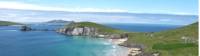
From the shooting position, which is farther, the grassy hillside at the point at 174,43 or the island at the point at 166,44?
the island at the point at 166,44

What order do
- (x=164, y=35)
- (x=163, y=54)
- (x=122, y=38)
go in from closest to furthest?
(x=163, y=54), (x=164, y=35), (x=122, y=38)

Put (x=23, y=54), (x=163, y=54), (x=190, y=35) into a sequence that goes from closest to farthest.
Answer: (x=163, y=54), (x=23, y=54), (x=190, y=35)

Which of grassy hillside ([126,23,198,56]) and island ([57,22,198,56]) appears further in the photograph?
island ([57,22,198,56])

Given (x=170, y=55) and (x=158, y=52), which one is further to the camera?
(x=158, y=52)

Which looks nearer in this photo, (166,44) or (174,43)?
(166,44)

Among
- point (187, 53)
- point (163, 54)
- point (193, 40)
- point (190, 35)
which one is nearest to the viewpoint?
point (187, 53)

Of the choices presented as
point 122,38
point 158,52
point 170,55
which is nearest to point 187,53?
point 170,55

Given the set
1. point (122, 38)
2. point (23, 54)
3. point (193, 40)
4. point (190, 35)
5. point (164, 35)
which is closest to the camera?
point (23, 54)

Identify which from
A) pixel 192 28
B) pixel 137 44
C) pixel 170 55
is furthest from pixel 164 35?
pixel 170 55

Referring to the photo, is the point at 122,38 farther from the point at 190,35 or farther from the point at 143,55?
the point at 143,55

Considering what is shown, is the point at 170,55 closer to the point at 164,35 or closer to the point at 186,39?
the point at 186,39
